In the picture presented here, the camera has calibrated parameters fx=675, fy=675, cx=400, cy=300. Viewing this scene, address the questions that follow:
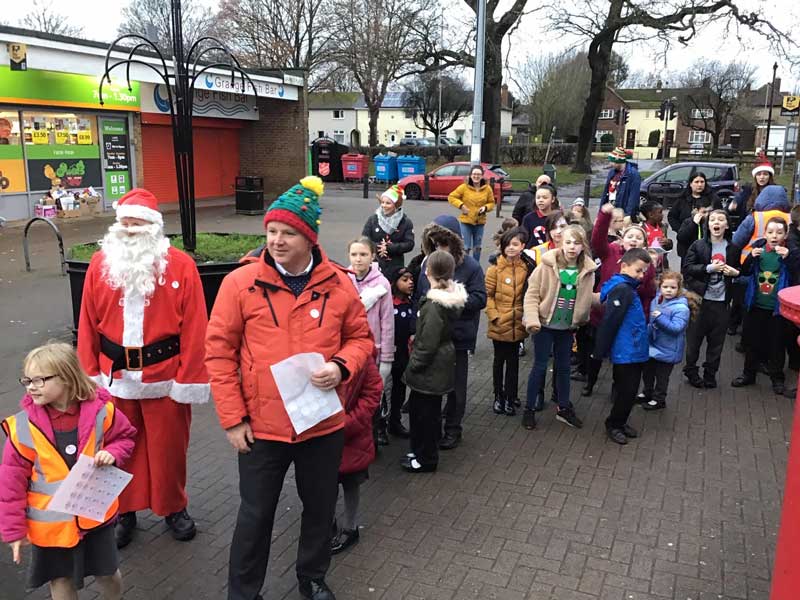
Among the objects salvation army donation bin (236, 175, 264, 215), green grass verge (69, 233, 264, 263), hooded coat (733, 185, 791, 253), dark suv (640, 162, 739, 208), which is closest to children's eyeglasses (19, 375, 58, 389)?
green grass verge (69, 233, 264, 263)

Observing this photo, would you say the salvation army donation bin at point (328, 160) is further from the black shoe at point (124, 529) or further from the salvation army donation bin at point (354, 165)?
the black shoe at point (124, 529)

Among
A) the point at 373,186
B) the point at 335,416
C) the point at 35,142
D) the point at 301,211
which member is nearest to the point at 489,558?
Answer: the point at 335,416

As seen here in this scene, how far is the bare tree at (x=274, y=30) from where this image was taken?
4012 cm

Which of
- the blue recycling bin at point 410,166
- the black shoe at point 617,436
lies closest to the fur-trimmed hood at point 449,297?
the black shoe at point 617,436

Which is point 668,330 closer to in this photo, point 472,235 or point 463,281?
point 463,281

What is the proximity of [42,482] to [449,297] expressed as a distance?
2.51 meters

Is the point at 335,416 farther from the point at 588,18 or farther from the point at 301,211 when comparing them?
the point at 588,18

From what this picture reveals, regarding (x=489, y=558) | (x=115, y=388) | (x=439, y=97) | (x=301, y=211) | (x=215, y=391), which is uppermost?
(x=439, y=97)

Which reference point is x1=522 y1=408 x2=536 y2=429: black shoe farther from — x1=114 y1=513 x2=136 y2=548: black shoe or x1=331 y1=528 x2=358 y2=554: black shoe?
x1=114 y1=513 x2=136 y2=548: black shoe

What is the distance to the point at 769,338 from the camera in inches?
258

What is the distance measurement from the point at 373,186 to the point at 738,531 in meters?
26.8

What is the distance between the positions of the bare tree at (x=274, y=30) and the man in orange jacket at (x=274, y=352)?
3999 centimetres

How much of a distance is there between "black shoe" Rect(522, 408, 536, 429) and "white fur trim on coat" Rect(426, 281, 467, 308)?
5.16 feet

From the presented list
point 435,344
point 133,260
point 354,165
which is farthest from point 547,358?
point 354,165
